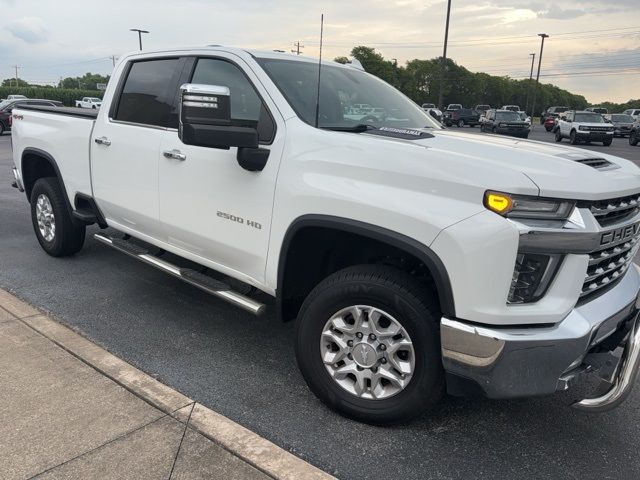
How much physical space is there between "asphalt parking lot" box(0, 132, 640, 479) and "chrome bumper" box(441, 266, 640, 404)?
17.8 inches

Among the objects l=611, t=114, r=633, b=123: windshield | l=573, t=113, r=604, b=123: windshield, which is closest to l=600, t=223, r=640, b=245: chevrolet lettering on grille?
l=573, t=113, r=604, b=123: windshield

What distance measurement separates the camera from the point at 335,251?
3.26 m

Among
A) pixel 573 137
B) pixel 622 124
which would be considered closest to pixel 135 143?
pixel 573 137

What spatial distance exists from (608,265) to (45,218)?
5125mm

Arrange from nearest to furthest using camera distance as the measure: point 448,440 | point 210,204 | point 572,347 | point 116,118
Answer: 1. point 572,347
2. point 448,440
3. point 210,204
4. point 116,118

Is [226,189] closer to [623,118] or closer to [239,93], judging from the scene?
[239,93]

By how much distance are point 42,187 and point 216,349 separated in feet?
9.60

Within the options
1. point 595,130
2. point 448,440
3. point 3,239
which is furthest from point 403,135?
point 595,130

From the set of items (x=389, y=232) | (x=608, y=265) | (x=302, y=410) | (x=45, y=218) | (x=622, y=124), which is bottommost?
(x=302, y=410)

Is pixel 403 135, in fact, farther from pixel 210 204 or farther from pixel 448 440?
pixel 448 440

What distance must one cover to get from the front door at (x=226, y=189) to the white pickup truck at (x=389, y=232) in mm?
12

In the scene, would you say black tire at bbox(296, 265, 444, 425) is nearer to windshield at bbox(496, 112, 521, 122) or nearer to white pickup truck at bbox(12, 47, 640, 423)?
white pickup truck at bbox(12, 47, 640, 423)

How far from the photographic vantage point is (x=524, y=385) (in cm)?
246

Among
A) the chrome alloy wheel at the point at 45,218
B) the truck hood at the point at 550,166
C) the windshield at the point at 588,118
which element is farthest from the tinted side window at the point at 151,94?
the windshield at the point at 588,118
